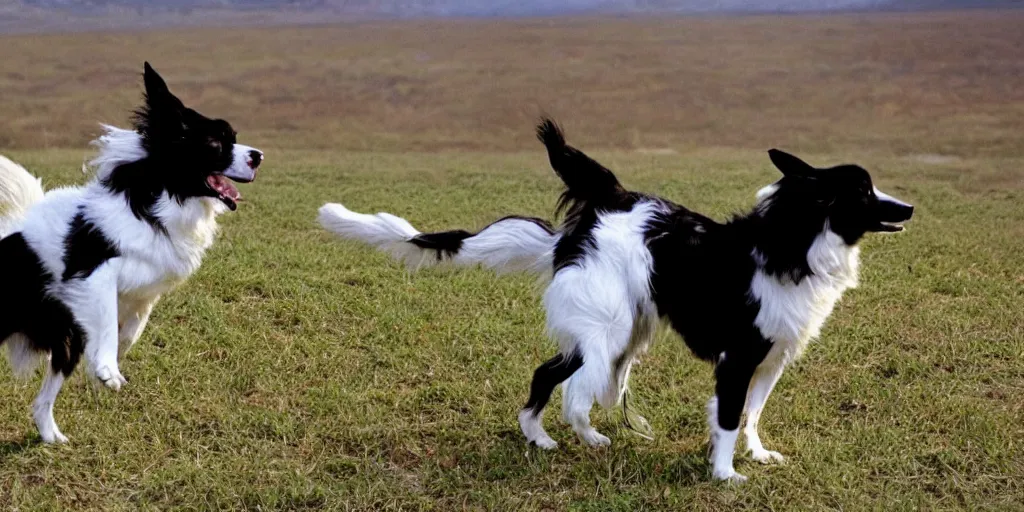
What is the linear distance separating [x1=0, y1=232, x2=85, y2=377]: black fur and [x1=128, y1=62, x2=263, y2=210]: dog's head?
0.67m

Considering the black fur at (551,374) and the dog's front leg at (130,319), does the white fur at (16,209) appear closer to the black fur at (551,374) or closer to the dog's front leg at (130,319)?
the dog's front leg at (130,319)

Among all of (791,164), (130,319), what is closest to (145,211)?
(130,319)

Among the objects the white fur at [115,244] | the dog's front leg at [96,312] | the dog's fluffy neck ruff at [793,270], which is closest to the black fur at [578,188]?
the dog's fluffy neck ruff at [793,270]

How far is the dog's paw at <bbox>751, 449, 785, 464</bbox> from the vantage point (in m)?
4.53

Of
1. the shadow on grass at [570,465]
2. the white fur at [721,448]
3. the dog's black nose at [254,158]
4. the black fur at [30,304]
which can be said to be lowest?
the shadow on grass at [570,465]

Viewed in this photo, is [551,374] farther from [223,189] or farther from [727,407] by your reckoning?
[223,189]

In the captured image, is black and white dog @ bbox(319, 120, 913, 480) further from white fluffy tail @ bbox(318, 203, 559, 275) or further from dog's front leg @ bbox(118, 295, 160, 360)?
dog's front leg @ bbox(118, 295, 160, 360)

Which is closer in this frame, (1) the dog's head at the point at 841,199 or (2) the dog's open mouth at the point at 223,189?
(1) the dog's head at the point at 841,199

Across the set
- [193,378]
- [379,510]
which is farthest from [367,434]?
[193,378]

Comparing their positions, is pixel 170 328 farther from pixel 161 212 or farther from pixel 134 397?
pixel 161 212

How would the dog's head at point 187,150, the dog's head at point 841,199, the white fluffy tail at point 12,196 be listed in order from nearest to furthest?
the dog's head at point 841,199 → the dog's head at point 187,150 → the white fluffy tail at point 12,196

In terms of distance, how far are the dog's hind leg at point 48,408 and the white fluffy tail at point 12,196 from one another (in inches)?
28.3

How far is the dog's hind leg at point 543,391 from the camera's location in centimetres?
425

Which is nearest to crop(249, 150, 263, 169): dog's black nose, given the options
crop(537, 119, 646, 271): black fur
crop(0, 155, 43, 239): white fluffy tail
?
crop(0, 155, 43, 239): white fluffy tail
